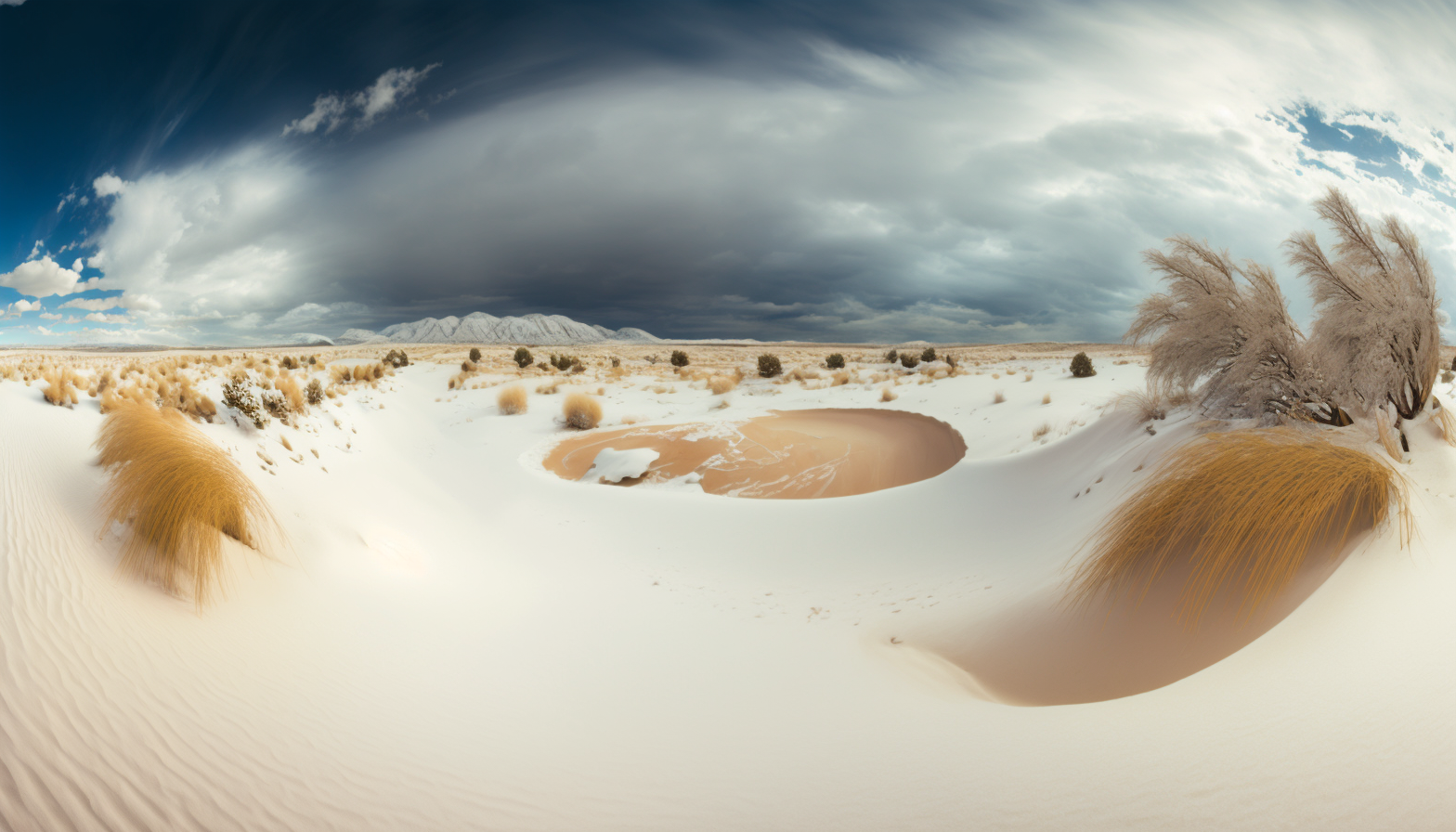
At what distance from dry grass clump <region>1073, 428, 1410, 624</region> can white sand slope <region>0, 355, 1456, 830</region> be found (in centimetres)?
17

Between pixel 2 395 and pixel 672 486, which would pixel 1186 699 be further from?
pixel 2 395

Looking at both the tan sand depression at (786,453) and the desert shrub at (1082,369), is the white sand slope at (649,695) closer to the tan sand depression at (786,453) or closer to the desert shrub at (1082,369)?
the tan sand depression at (786,453)

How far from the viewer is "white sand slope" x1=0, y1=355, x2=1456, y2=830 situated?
63.9 inches

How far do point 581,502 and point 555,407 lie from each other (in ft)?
28.7

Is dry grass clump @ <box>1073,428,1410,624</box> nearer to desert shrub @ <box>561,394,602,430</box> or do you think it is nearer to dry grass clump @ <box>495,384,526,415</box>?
desert shrub @ <box>561,394,602,430</box>

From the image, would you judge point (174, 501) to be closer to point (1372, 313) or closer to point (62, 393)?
point (62, 393)

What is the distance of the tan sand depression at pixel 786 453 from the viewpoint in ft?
31.2

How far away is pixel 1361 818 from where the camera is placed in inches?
51.0

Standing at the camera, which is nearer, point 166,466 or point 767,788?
point 767,788

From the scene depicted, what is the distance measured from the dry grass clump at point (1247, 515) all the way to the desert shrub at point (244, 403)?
311 inches

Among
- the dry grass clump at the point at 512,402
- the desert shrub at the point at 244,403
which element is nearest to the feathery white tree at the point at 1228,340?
the desert shrub at the point at 244,403

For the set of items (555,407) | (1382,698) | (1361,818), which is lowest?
(1361,818)

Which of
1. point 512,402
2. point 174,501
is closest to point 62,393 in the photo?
point 174,501

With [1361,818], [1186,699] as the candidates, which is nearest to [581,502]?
[1186,699]
